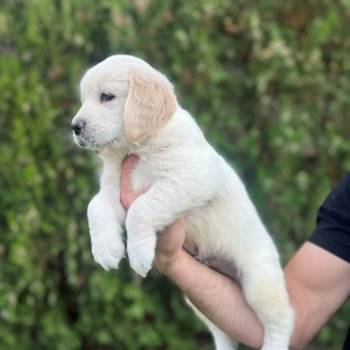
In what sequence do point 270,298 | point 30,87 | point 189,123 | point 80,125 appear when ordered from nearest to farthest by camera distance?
point 80,125 < point 189,123 < point 270,298 < point 30,87

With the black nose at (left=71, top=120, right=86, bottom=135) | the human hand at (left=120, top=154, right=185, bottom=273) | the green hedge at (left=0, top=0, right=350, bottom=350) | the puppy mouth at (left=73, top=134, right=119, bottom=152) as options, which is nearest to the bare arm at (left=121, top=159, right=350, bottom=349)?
the human hand at (left=120, top=154, right=185, bottom=273)

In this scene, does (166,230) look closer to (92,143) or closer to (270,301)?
(92,143)

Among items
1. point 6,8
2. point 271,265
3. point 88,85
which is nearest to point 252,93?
point 6,8

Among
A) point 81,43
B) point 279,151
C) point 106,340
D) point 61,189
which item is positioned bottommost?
point 106,340

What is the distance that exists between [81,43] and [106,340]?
5.41ft

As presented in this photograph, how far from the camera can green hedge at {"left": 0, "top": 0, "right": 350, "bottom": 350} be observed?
4.83 meters

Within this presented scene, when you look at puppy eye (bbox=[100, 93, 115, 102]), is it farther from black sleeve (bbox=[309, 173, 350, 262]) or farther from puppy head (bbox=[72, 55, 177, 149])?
black sleeve (bbox=[309, 173, 350, 262])

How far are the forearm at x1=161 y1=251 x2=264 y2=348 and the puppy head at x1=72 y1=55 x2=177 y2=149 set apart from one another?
0.66 m

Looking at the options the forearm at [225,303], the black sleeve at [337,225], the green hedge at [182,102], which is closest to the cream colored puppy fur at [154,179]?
the forearm at [225,303]

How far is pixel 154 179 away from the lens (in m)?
2.70

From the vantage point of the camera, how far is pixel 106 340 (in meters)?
5.05

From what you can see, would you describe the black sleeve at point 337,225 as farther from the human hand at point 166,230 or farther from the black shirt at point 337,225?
the human hand at point 166,230

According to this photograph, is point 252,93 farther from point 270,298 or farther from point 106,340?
point 270,298

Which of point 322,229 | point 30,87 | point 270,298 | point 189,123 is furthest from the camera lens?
point 30,87
